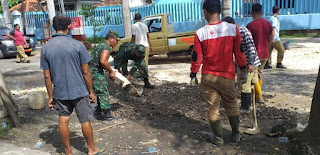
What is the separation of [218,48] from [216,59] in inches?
5.5

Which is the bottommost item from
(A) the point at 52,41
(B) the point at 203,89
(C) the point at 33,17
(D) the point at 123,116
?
(D) the point at 123,116

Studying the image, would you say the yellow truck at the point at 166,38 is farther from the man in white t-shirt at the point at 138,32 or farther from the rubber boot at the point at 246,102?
the rubber boot at the point at 246,102

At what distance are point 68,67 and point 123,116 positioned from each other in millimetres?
2042

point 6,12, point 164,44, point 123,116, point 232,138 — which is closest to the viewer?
point 232,138

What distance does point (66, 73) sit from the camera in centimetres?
319

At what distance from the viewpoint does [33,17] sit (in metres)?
22.3

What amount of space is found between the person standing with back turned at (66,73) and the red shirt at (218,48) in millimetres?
1375

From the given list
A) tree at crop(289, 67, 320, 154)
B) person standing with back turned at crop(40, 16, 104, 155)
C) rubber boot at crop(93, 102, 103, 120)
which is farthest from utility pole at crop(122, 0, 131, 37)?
tree at crop(289, 67, 320, 154)

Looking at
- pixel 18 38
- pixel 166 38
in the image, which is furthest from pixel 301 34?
pixel 18 38

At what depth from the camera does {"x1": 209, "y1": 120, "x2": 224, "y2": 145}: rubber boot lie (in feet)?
11.5

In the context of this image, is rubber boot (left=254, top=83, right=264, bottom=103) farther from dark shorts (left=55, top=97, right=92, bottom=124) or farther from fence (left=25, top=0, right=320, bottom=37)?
fence (left=25, top=0, right=320, bottom=37)

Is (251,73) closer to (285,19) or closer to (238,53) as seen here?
(238,53)

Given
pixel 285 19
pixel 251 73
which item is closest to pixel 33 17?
pixel 285 19

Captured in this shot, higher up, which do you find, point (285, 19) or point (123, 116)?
point (285, 19)
